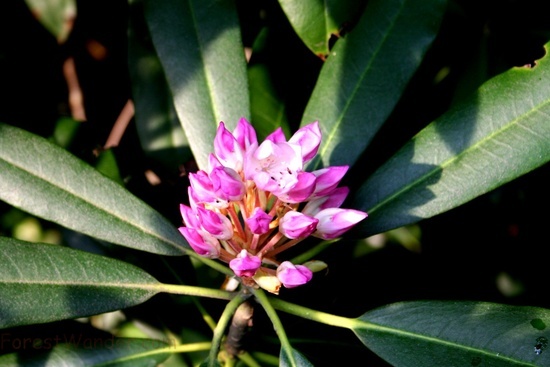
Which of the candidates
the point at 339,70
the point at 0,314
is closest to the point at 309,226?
the point at 339,70

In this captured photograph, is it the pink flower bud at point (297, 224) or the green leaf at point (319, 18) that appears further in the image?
the green leaf at point (319, 18)

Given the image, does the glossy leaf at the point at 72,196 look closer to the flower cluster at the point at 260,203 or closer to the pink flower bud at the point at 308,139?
the flower cluster at the point at 260,203

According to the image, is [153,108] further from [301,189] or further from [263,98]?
[301,189]

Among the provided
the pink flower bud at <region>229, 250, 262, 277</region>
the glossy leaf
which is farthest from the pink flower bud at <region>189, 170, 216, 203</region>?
the glossy leaf

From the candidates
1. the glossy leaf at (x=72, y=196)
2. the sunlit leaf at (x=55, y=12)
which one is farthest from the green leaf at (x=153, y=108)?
the glossy leaf at (x=72, y=196)

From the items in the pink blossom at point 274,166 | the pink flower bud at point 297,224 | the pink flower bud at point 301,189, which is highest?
the pink blossom at point 274,166

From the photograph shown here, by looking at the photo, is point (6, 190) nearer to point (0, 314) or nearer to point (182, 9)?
point (0, 314)

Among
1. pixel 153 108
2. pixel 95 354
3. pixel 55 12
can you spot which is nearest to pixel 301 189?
pixel 95 354
